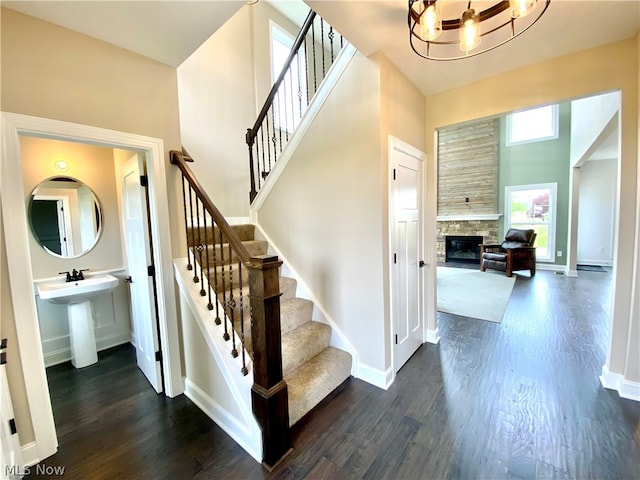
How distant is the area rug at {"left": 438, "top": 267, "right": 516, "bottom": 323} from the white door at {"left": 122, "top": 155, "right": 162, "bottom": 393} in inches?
148

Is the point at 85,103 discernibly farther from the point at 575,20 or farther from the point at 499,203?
the point at 499,203

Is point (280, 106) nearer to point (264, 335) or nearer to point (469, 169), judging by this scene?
point (264, 335)

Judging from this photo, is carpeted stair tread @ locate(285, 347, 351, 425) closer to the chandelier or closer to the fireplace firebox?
the chandelier

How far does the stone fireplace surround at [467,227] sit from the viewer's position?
7320 millimetres

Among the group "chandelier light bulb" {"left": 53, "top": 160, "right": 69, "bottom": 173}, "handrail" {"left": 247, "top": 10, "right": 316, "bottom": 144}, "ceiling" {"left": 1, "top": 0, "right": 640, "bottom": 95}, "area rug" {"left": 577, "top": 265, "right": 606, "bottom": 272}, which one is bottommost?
"area rug" {"left": 577, "top": 265, "right": 606, "bottom": 272}

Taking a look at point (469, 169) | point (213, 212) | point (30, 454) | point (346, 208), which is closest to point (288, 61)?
point (346, 208)

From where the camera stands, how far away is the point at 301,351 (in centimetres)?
219

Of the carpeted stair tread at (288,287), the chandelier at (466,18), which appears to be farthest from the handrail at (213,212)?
the chandelier at (466,18)

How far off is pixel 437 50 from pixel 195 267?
8.60 feet

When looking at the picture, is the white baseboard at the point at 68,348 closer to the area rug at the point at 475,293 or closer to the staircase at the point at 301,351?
the staircase at the point at 301,351

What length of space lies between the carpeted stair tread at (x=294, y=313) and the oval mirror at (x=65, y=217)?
94.0 inches

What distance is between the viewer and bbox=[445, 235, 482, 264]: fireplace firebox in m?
7.69

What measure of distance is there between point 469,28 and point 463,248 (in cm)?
766

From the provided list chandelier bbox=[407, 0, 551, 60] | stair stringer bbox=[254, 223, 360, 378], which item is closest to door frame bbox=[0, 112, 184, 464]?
stair stringer bbox=[254, 223, 360, 378]
